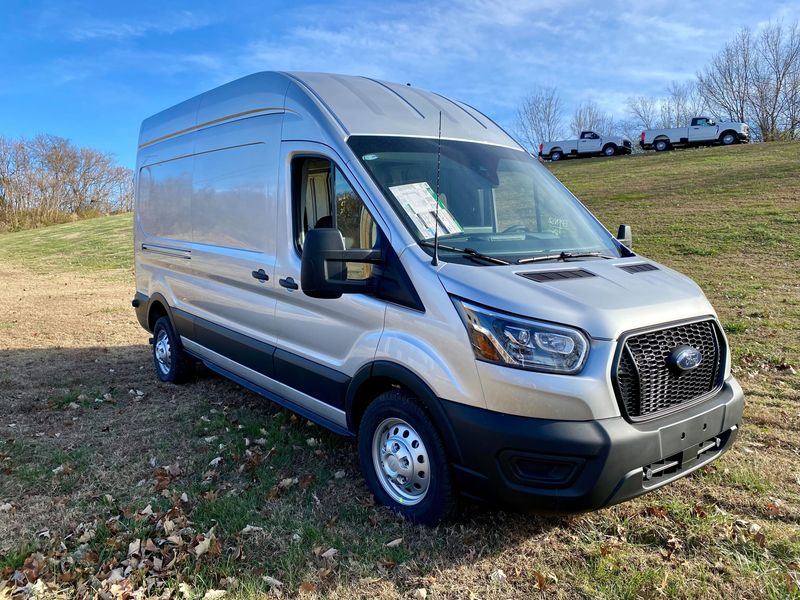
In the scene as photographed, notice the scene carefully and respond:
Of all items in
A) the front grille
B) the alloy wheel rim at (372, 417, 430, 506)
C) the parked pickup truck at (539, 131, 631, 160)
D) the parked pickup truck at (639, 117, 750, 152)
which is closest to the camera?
the front grille

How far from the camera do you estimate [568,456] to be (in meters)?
2.84

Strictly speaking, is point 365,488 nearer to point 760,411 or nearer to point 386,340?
point 386,340

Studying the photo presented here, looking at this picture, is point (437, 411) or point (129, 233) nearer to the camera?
point (437, 411)

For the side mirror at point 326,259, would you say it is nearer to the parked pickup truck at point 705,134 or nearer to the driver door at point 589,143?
the parked pickup truck at point 705,134

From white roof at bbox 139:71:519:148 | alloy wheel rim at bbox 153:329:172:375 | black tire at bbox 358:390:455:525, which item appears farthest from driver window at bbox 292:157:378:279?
alloy wheel rim at bbox 153:329:172:375

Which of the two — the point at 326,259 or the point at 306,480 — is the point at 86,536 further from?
the point at 326,259

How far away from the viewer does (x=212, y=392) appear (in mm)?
6188

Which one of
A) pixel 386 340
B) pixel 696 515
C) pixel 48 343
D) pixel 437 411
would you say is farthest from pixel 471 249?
pixel 48 343

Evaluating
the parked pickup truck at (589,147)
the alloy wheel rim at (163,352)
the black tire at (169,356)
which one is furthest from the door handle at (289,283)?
the parked pickup truck at (589,147)

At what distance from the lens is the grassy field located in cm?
306

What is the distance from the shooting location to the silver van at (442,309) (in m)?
2.88

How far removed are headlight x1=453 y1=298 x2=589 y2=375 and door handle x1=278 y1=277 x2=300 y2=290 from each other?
161cm

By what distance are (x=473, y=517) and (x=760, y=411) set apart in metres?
3.09

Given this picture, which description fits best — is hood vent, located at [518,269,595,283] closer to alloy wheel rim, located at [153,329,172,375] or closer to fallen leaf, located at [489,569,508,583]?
fallen leaf, located at [489,569,508,583]
